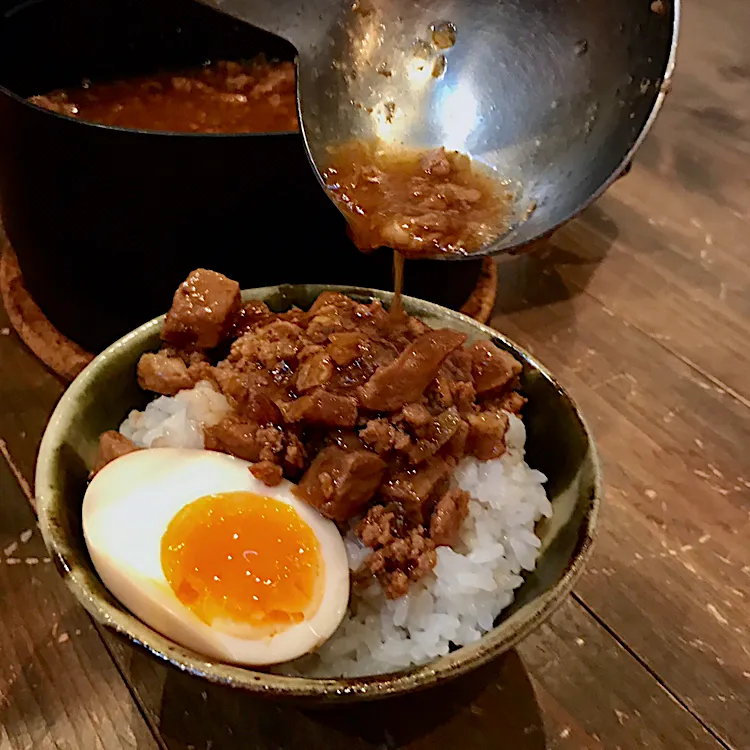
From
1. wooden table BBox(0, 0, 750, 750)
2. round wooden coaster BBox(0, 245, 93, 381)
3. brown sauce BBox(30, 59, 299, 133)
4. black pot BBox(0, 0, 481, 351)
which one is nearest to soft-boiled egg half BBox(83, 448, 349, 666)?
wooden table BBox(0, 0, 750, 750)

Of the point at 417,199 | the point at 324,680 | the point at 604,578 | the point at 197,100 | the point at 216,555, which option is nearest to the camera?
the point at 324,680

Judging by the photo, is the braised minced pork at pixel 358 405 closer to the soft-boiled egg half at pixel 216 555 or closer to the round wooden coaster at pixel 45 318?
the soft-boiled egg half at pixel 216 555

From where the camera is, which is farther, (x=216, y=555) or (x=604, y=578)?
(x=604, y=578)

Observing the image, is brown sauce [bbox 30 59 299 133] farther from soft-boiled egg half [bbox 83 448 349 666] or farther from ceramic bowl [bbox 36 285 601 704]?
soft-boiled egg half [bbox 83 448 349 666]

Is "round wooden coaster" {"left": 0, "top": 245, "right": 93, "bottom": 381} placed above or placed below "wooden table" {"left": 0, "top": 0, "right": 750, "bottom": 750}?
below

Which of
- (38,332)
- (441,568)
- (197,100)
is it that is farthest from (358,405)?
(197,100)

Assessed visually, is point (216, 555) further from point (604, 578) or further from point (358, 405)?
point (604, 578)

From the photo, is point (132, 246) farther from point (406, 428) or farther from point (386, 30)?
point (406, 428)
